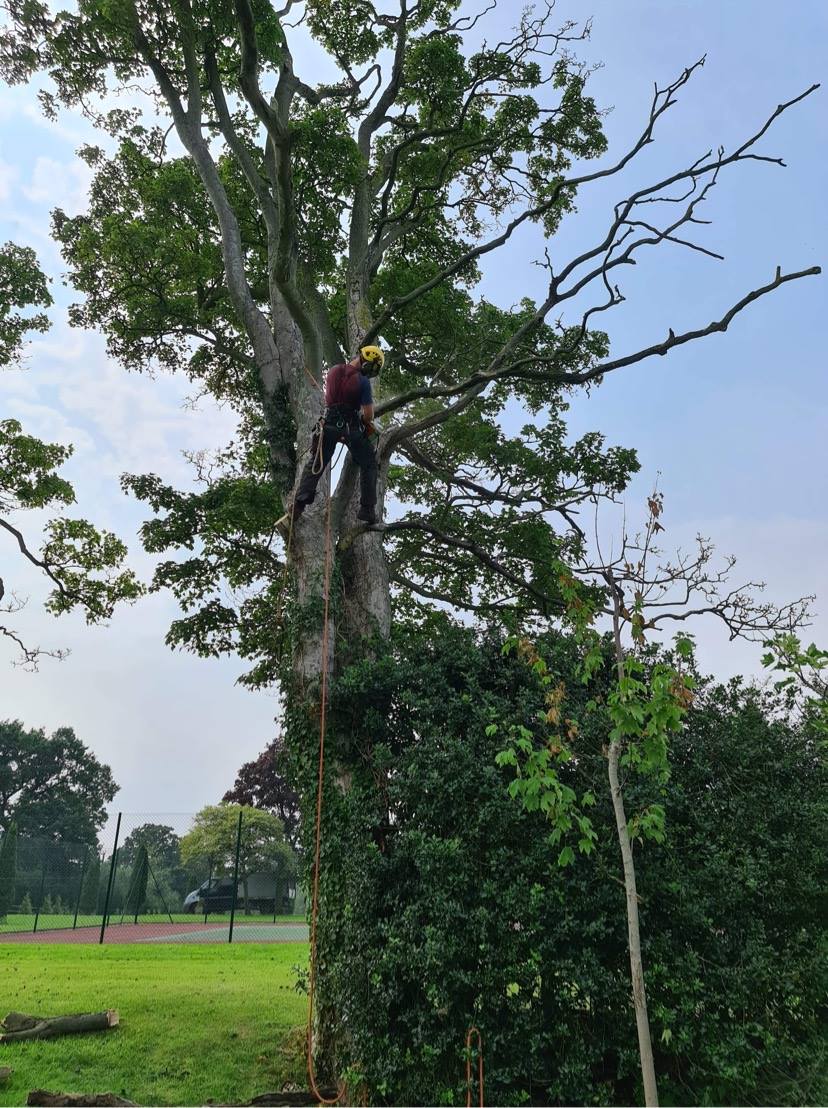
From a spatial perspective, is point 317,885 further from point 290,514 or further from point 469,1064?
point 290,514

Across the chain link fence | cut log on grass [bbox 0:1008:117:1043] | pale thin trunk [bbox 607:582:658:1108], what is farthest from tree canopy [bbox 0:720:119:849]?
pale thin trunk [bbox 607:582:658:1108]

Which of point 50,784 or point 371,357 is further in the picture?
point 50,784

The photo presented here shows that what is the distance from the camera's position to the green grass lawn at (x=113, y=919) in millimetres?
17344

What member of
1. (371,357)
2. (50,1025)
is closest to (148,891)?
(50,1025)

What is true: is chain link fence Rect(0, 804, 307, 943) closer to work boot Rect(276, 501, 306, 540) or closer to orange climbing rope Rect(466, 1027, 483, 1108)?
work boot Rect(276, 501, 306, 540)

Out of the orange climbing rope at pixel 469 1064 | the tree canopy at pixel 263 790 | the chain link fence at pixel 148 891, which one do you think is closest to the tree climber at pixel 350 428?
the orange climbing rope at pixel 469 1064

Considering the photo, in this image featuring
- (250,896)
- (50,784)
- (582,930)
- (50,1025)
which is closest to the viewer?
(582,930)

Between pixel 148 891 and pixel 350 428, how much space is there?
58.3 ft

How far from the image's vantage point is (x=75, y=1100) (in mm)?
4961

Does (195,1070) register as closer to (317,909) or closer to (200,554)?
(317,909)

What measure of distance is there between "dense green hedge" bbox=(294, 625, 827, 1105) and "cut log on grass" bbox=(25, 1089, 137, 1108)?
1.59 m

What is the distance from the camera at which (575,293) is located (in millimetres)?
7691

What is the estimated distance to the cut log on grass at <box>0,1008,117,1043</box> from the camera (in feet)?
21.4

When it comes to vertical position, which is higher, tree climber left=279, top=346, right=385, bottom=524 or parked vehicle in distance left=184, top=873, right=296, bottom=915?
tree climber left=279, top=346, right=385, bottom=524
